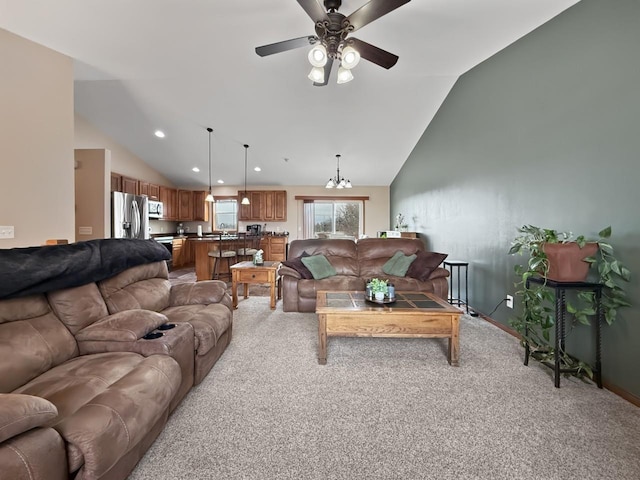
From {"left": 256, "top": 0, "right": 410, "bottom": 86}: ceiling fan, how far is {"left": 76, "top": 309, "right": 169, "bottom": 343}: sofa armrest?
2262 mm

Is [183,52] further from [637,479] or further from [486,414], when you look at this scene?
[637,479]

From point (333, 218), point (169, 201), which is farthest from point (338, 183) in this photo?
point (169, 201)

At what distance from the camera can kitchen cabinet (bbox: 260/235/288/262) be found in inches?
301

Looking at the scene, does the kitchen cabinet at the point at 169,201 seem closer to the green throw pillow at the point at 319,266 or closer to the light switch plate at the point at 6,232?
the light switch plate at the point at 6,232

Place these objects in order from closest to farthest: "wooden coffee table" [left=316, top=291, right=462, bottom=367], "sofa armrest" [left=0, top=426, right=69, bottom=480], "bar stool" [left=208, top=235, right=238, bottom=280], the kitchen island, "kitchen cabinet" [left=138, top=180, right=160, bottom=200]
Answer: "sofa armrest" [left=0, top=426, right=69, bottom=480] < "wooden coffee table" [left=316, top=291, right=462, bottom=367] < "bar stool" [left=208, top=235, right=238, bottom=280] < the kitchen island < "kitchen cabinet" [left=138, top=180, right=160, bottom=200]

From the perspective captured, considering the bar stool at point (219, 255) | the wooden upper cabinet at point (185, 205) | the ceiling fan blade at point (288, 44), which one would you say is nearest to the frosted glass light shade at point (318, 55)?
the ceiling fan blade at point (288, 44)

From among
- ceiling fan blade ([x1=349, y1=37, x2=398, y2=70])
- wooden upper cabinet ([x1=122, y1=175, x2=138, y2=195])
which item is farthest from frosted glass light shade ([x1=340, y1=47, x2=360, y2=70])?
wooden upper cabinet ([x1=122, y1=175, x2=138, y2=195])

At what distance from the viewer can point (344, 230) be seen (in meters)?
8.73

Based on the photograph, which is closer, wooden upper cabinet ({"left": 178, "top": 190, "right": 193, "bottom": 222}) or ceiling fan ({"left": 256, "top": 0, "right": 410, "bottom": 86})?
ceiling fan ({"left": 256, "top": 0, "right": 410, "bottom": 86})

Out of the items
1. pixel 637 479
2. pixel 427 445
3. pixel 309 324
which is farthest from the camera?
pixel 309 324

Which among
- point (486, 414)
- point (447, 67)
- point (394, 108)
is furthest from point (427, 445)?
point (394, 108)

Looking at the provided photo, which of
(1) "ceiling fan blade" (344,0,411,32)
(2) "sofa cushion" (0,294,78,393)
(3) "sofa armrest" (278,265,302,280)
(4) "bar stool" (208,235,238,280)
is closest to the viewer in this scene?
(2) "sofa cushion" (0,294,78,393)

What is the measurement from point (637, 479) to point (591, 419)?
1.46 ft

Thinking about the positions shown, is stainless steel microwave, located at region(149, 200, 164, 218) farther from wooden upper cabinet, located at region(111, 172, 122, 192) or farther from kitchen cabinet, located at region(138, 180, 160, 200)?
wooden upper cabinet, located at region(111, 172, 122, 192)
